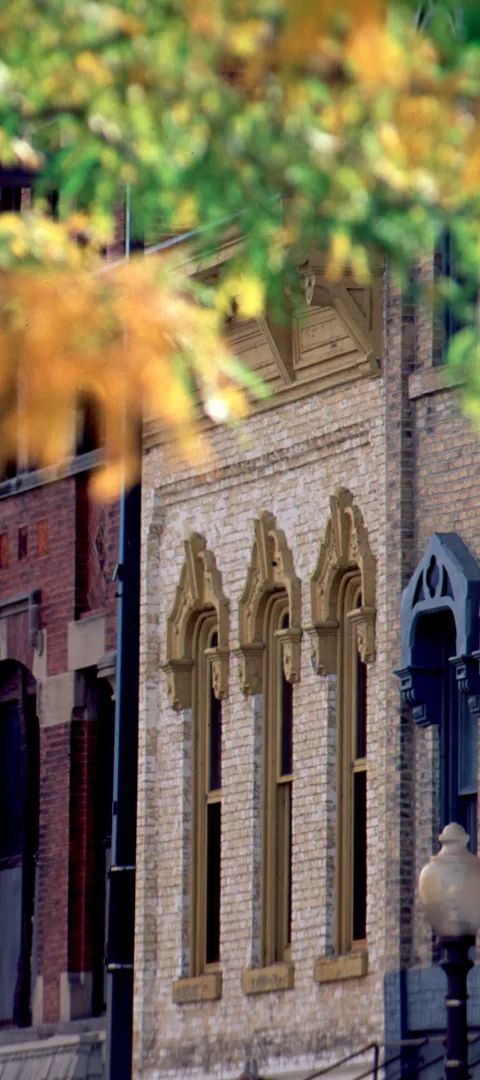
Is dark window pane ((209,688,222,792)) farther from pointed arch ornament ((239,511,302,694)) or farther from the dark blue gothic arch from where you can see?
the dark blue gothic arch

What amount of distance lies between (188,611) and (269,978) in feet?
11.3

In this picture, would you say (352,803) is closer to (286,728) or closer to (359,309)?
(286,728)

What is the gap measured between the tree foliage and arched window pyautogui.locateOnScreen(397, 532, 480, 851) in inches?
450

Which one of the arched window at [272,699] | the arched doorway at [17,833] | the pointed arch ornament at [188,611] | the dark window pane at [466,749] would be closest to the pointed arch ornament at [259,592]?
the arched window at [272,699]

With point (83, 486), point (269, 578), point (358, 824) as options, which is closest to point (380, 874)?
point (358, 824)

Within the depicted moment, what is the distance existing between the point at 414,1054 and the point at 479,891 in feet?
18.7

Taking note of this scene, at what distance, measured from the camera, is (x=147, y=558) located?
28.2 meters

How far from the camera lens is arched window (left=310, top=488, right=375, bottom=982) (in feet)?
81.3

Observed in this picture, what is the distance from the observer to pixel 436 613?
77.4 ft

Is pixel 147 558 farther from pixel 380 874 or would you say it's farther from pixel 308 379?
pixel 380 874

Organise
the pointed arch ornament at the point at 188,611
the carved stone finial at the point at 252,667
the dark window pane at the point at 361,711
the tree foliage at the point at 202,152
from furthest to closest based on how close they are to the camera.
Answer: the pointed arch ornament at the point at 188,611
the carved stone finial at the point at 252,667
the dark window pane at the point at 361,711
the tree foliage at the point at 202,152

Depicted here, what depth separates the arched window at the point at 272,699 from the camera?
84.9 ft

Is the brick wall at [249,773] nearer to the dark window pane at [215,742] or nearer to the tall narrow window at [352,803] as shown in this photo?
the tall narrow window at [352,803]

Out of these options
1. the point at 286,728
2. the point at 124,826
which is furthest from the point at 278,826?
the point at 124,826
